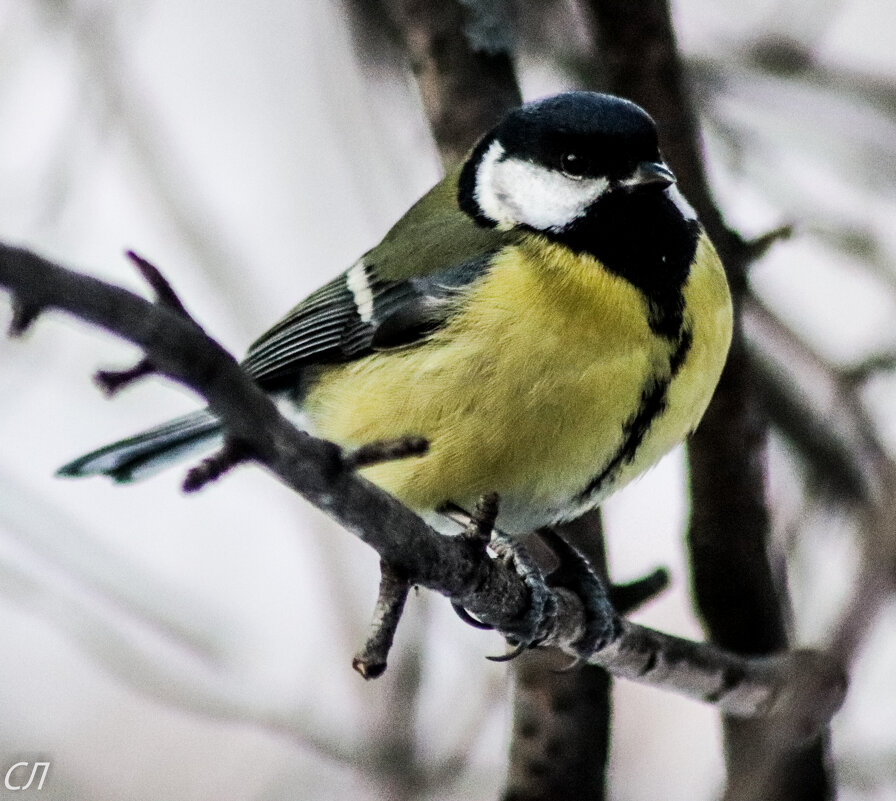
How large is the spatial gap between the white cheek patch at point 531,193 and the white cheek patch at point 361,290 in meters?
0.18

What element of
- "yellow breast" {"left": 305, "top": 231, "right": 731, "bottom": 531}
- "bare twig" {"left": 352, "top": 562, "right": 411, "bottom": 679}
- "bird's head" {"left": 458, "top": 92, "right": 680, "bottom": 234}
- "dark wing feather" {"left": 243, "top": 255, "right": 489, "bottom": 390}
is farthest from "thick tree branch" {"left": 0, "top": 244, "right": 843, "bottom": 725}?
"bird's head" {"left": 458, "top": 92, "right": 680, "bottom": 234}

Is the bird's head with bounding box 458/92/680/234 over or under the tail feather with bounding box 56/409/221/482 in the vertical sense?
over

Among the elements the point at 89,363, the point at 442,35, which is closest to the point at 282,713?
the point at 89,363

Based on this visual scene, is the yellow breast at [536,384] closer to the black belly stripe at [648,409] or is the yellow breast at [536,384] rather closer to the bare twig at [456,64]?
the black belly stripe at [648,409]

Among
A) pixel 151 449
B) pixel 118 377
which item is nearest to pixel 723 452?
pixel 151 449

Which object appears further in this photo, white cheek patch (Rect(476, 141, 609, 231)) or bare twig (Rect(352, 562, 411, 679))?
white cheek patch (Rect(476, 141, 609, 231))

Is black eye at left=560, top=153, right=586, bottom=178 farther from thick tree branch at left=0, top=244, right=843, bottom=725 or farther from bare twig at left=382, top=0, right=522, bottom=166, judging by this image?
thick tree branch at left=0, top=244, right=843, bottom=725

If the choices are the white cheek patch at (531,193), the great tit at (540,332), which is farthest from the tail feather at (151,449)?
the white cheek patch at (531,193)

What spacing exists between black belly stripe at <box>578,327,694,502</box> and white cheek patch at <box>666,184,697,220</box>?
0.17 m

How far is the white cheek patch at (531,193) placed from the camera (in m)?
1.27

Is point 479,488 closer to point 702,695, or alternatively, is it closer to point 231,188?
point 702,695

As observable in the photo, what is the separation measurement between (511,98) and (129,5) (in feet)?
2.65

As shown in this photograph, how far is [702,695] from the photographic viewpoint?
122 centimetres

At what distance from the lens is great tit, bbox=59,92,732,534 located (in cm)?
115
